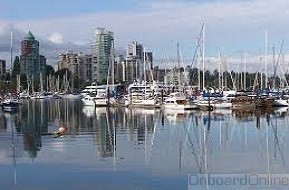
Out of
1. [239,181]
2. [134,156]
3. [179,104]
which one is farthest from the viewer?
[179,104]

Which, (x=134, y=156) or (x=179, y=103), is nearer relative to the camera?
(x=134, y=156)

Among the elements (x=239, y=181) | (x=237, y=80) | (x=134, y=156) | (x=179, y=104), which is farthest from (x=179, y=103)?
(x=239, y=181)

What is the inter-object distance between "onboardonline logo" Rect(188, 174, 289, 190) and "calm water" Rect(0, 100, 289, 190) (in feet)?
2.30

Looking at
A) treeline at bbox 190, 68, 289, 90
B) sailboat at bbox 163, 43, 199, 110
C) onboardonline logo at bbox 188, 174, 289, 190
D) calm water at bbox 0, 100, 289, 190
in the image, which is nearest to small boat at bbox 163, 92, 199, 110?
sailboat at bbox 163, 43, 199, 110

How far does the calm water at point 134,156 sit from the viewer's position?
27156mm

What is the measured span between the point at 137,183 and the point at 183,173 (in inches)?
131

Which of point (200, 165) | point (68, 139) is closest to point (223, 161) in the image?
point (200, 165)

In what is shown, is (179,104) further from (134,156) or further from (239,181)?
(239,181)

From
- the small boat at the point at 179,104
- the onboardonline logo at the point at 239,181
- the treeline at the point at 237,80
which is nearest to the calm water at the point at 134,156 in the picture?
the onboardonline logo at the point at 239,181

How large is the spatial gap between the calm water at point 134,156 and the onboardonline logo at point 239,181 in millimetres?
702

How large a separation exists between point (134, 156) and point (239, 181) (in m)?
10.6

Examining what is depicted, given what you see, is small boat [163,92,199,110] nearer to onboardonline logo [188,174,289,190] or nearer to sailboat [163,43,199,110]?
sailboat [163,43,199,110]

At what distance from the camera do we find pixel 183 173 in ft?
93.3

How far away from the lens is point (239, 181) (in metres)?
25.3
